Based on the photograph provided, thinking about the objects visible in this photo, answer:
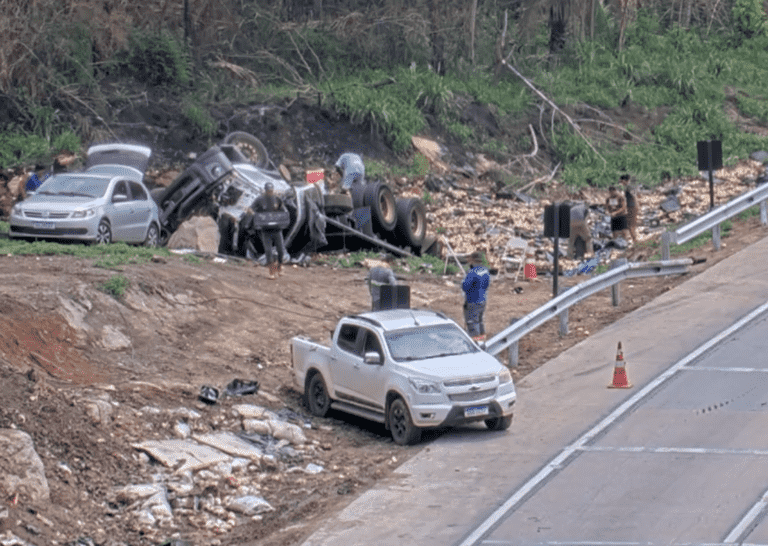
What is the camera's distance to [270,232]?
962 inches

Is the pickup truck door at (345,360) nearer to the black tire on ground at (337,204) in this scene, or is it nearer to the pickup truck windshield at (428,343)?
the pickup truck windshield at (428,343)

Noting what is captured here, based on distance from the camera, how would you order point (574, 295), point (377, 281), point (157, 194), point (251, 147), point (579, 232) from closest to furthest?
point (377, 281), point (574, 295), point (157, 194), point (579, 232), point (251, 147)

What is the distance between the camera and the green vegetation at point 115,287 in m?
20.0

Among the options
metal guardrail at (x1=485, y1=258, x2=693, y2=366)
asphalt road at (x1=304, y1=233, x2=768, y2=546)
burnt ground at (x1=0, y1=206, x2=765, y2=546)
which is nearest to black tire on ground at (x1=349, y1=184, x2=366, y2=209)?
burnt ground at (x1=0, y1=206, x2=765, y2=546)

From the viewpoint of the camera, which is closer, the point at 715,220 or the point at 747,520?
the point at 747,520

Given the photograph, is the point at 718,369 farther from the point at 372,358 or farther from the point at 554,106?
the point at 554,106

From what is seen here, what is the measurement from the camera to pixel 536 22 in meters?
43.5

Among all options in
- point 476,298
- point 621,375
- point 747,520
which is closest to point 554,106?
point 476,298

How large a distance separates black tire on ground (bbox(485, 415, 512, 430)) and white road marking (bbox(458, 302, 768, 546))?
1047mm

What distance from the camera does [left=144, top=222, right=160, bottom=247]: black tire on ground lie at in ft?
85.8

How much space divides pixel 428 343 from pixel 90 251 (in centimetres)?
846

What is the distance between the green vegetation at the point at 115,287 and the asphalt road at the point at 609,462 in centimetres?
631

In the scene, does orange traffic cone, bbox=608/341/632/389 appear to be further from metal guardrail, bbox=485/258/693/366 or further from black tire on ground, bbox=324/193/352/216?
black tire on ground, bbox=324/193/352/216

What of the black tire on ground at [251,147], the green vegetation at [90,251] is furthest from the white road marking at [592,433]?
the black tire on ground at [251,147]
